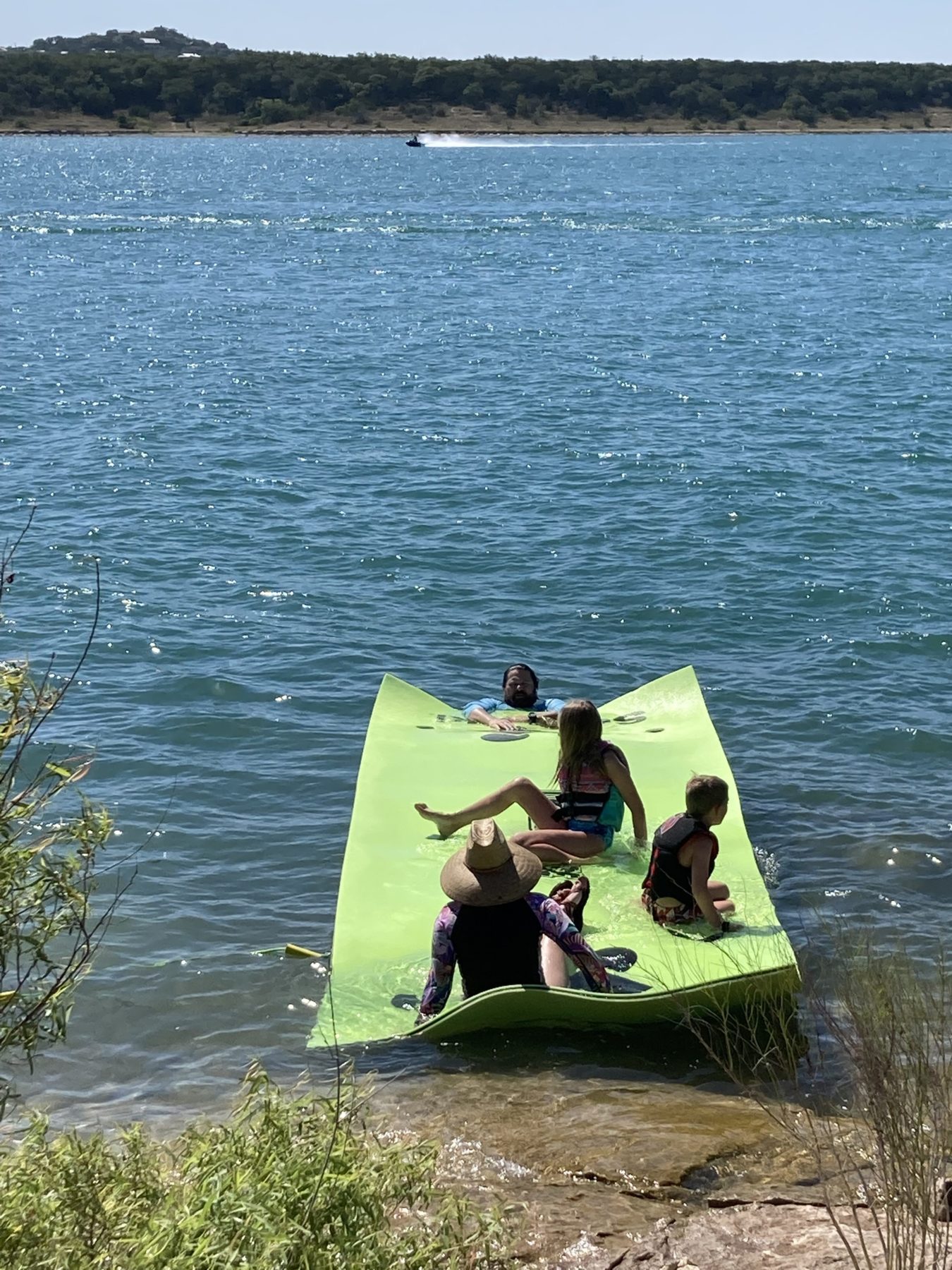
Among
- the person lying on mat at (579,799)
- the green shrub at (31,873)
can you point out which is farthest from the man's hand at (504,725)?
the green shrub at (31,873)

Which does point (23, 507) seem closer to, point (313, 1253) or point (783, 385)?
point (783, 385)

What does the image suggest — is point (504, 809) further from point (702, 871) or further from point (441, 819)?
point (702, 871)

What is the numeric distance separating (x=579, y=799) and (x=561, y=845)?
0.29m

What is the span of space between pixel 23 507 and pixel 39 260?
29.0 m

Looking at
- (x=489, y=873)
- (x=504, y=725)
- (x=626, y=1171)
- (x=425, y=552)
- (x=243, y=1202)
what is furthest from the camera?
(x=425, y=552)

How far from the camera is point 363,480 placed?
19438 mm

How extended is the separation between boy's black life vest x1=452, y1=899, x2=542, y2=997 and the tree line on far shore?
4919 inches

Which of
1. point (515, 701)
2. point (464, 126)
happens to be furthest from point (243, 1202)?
point (464, 126)

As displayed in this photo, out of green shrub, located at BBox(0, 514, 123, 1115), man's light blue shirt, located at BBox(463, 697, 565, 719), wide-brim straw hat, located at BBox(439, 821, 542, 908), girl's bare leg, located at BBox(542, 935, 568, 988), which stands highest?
green shrub, located at BBox(0, 514, 123, 1115)

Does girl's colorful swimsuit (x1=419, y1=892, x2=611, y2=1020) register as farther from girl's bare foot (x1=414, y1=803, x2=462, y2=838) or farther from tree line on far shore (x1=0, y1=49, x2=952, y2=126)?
tree line on far shore (x1=0, y1=49, x2=952, y2=126)

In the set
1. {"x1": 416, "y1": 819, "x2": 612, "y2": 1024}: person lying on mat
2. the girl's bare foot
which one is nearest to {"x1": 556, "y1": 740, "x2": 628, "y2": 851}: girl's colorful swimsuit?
the girl's bare foot

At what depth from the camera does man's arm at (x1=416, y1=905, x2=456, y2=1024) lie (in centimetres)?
701

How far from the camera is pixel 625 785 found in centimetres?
864

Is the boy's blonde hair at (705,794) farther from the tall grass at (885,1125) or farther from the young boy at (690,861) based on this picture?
the tall grass at (885,1125)
